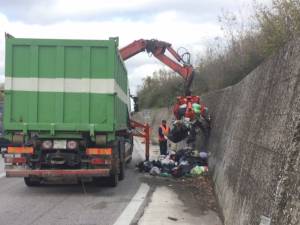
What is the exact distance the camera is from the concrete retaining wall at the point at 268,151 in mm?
5887

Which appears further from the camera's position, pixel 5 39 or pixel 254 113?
pixel 5 39

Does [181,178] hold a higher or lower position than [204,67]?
lower

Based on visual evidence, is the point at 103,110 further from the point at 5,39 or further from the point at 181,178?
the point at 181,178

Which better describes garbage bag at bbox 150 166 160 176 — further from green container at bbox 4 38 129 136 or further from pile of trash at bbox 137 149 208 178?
green container at bbox 4 38 129 136

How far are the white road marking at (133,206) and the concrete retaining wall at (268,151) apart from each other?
1628 mm

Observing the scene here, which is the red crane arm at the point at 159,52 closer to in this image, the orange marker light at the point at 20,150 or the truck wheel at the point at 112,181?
the truck wheel at the point at 112,181

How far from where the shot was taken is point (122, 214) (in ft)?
35.2

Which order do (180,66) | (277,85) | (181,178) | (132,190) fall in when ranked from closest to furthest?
(277,85)
(132,190)
(181,178)
(180,66)

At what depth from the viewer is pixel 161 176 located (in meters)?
18.0

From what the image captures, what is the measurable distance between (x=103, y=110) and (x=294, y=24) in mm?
4861

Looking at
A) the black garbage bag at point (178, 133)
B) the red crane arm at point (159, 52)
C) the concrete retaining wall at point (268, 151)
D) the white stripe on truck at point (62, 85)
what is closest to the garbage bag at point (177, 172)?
the black garbage bag at point (178, 133)

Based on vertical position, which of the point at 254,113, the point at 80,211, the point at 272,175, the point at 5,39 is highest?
the point at 5,39

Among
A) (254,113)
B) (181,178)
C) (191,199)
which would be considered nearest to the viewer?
(254,113)

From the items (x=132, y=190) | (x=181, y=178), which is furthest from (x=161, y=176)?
(x=132, y=190)
